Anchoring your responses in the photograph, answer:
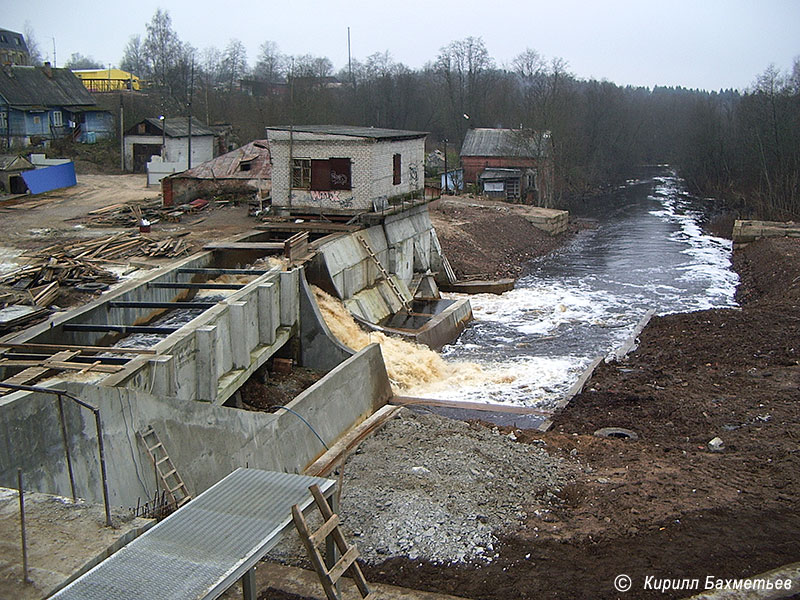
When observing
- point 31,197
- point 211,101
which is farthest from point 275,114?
point 31,197

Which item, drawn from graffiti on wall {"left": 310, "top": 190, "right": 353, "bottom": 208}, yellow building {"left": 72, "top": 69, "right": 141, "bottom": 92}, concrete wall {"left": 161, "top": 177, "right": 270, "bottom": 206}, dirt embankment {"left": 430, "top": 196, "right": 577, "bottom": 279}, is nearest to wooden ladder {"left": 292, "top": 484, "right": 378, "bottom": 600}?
graffiti on wall {"left": 310, "top": 190, "right": 353, "bottom": 208}

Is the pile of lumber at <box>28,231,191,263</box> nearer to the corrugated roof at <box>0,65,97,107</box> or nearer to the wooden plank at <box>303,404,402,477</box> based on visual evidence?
the wooden plank at <box>303,404,402,477</box>

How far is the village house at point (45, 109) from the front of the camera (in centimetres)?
5456

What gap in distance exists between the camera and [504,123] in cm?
9094

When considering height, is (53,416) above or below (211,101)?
below

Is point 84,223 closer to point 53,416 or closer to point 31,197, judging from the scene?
point 31,197

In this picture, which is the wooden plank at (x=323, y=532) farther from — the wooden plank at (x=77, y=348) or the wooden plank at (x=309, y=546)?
the wooden plank at (x=77, y=348)

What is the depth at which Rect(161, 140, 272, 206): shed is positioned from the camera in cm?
3491

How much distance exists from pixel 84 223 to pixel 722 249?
1316 inches

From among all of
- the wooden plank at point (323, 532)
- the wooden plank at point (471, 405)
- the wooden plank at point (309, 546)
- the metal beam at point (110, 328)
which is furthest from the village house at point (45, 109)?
the wooden plank at point (309, 546)

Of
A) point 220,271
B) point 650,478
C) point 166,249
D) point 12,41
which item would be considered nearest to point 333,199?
point 166,249

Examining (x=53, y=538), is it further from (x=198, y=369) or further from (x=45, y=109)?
(x=45, y=109)

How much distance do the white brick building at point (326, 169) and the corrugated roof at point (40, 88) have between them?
33.2 m

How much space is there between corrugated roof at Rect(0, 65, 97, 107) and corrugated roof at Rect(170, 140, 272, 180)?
25018mm
